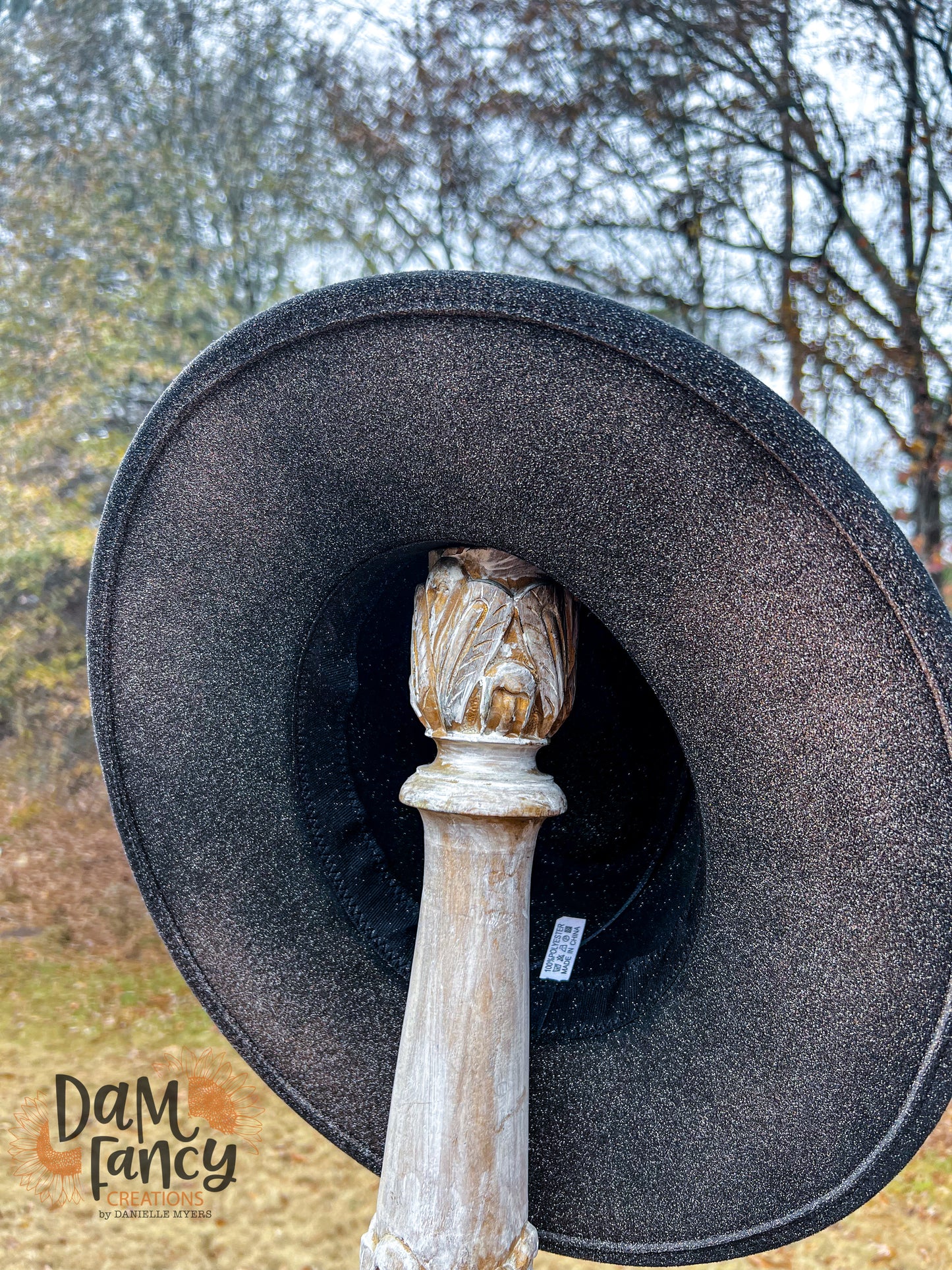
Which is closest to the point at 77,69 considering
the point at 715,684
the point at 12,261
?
the point at 12,261

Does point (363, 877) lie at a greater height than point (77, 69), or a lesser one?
lesser

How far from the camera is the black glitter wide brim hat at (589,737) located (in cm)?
75

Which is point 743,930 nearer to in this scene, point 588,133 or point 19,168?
point 588,133

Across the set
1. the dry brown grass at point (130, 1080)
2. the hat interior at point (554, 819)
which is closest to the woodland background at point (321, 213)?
the dry brown grass at point (130, 1080)

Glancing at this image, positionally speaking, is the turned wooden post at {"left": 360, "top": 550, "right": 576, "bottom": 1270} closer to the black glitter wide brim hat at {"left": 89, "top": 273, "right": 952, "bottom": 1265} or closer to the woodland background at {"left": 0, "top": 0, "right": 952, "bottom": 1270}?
the black glitter wide brim hat at {"left": 89, "top": 273, "right": 952, "bottom": 1265}

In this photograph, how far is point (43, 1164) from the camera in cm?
263

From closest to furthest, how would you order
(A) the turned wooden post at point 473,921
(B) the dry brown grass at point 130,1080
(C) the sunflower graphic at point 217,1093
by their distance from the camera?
(A) the turned wooden post at point 473,921
(B) the dry brown grass at point 130,1080
(C) the sunflower graphic at point 217,1093

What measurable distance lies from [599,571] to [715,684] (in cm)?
14

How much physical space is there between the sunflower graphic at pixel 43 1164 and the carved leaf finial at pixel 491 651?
2.29 m

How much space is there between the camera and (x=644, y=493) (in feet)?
2.56

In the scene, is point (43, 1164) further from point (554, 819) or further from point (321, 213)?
point (321, 213)

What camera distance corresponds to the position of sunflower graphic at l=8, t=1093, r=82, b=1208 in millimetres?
2533

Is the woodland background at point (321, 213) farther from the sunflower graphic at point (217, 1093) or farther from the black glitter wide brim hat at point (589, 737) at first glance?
the black glitter wide brim hat at point (589, 737)

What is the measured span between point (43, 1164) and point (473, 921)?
2355 mm
